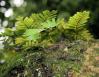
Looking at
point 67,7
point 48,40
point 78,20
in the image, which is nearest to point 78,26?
point 78,20

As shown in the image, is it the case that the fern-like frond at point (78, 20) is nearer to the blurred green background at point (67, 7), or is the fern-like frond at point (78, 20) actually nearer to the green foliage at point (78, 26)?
the green foliage at point (78, 26)

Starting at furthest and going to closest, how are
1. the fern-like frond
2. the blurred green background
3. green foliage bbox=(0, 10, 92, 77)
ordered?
the blurred green background
the fern-like frond
green foliage bbox=(0, 10, 92, 77)

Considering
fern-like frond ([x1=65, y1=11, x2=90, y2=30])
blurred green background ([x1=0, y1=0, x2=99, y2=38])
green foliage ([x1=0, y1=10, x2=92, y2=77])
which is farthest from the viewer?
blurred green background ([x1=0, y1=0, x2=99, y2=38])

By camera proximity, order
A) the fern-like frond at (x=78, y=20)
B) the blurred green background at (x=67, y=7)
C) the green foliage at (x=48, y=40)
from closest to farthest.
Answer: the green foliage at (x=48, y=40) < the fern-like frond at (x=78, y=20) < the blurred green background at (x=67, y=7)

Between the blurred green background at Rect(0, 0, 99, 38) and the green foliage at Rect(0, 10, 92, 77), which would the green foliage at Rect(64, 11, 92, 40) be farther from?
the blurred green background at Rect(0, 0, 99, 38)

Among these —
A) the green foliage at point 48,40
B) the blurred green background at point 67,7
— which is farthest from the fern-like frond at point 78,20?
the blurred green background at point 67,7

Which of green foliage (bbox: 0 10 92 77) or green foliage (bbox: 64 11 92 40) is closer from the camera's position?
green foliage (bbox: 0 10 92 77)

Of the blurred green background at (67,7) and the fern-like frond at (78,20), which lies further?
the blurred green background at (67,7)

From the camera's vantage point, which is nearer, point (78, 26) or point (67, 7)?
point (78, 26)

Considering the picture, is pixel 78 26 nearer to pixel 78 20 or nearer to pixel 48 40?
pixel 78 20

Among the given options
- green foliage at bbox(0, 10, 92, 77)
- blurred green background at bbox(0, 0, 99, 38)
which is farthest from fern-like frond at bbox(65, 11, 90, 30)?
blurred green background at bbox(0, 0, 99, 38)

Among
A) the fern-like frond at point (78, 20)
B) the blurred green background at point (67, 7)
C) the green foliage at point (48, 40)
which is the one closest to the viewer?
the green foliage at point (48, 40)
